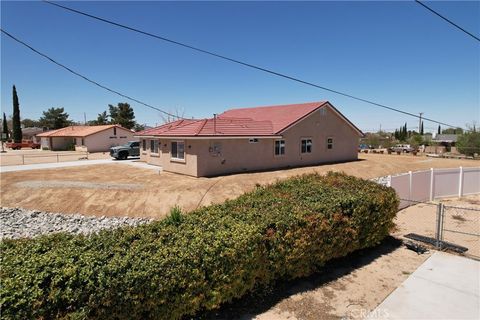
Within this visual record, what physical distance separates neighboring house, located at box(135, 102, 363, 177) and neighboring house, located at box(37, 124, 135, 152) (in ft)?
58.8

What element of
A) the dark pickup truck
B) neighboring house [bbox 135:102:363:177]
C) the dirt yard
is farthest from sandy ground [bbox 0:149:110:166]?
neighboring house [bbox 135:102:363:177]

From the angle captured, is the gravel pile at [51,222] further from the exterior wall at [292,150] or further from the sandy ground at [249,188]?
the exterior wall at [292,150]

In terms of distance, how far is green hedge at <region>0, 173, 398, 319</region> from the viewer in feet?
11.9

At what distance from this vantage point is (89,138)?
42.8 meters

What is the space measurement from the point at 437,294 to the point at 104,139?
45.3 m

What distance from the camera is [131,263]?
4.14 metres

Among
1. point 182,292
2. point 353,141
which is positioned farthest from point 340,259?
point 353,141

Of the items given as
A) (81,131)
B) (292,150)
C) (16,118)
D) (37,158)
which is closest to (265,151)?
(292,150)

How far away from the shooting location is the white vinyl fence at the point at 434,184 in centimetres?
1399

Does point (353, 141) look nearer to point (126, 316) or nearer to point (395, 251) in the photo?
point (395, 251)

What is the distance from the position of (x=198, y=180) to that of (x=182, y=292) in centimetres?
1474

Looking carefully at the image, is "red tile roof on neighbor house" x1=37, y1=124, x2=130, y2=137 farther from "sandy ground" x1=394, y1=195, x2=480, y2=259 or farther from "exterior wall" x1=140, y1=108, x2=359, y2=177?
"sandy ground" x1=394, y1=195, x2=480, y2=259

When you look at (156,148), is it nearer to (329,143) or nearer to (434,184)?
(329,143)

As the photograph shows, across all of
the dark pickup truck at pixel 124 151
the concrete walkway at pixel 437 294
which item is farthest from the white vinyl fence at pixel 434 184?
the dark pickup truck at pixel 124 151
